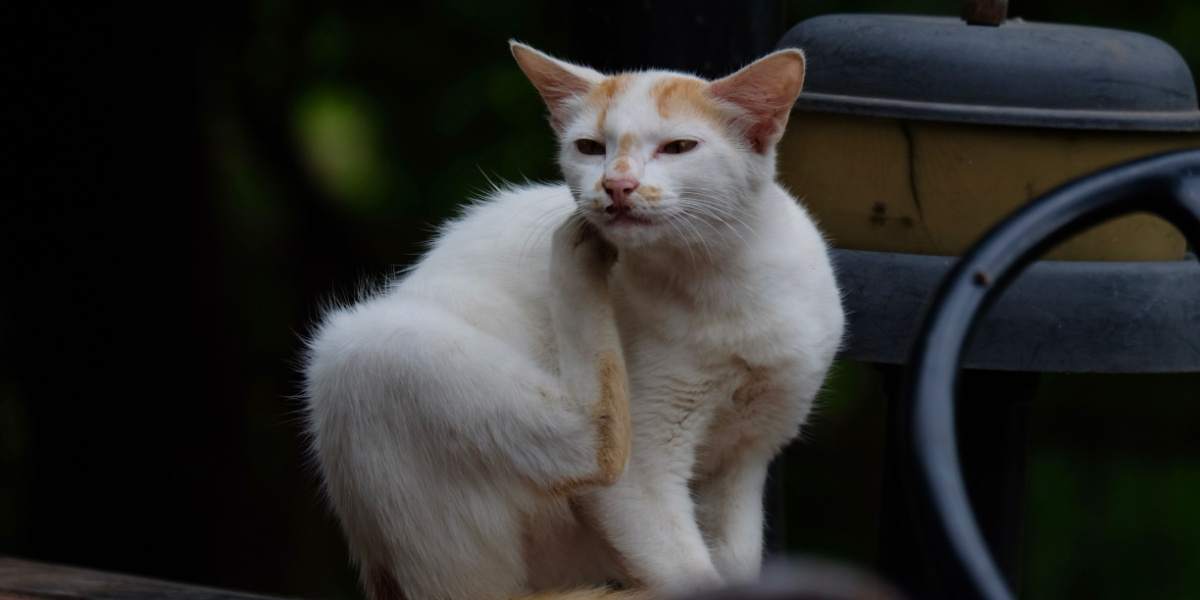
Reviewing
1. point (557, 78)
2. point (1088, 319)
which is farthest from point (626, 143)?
point (1088, 319)

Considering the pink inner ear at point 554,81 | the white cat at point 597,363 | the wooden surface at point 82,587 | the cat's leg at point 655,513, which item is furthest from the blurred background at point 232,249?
the cat's leg at point 655,513

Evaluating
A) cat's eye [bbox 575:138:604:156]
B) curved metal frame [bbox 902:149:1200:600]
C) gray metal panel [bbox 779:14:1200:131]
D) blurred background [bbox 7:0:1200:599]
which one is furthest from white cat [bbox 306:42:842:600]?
blurred background [bbox 7:0:1200:599]

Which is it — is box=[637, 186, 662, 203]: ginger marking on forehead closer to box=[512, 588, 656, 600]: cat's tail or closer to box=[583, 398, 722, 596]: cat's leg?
box=[583, 398, 722, 596]: cat's leg

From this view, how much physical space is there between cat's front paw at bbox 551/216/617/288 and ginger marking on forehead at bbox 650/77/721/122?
0.20 metres

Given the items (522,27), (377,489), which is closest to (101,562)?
(522,27)

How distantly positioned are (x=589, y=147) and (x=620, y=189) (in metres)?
0.20

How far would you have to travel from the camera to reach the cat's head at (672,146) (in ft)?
6.29

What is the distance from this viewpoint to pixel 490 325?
2.07m

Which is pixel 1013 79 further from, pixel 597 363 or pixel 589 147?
pixel 597 363

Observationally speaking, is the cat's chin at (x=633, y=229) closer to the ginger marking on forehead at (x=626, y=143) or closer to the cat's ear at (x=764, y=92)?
the ginger marking on forehead at (x=626, y=143)

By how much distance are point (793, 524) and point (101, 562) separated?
2.55 m

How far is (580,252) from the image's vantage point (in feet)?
6.53

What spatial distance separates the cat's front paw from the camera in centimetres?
199

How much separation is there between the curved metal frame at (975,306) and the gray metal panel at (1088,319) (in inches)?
33.0
